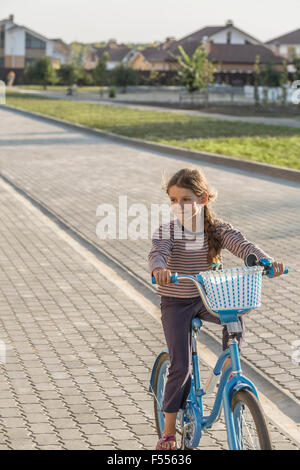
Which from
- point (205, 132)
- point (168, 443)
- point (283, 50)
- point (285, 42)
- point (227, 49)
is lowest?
point (168, 443)

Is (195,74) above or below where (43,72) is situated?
below

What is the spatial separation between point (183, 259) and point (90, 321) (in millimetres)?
2956

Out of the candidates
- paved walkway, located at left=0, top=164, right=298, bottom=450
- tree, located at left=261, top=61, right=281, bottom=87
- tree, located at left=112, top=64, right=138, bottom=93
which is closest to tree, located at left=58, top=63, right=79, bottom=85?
tree, located at left=112, top=64, right=138, bottom=93

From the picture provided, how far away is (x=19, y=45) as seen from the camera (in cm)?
10850

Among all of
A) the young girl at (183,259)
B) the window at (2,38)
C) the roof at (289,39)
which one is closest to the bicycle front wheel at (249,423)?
the young girl at (183,259)

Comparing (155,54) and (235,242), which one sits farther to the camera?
(155,54)

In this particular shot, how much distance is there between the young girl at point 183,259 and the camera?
12.5ft

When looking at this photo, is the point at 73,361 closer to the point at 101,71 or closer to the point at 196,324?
the point at 196,324

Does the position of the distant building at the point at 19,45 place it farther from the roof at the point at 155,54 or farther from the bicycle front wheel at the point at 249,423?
the bicycle front wheel at the point at 249,423

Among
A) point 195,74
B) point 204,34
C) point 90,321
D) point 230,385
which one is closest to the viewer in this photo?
Answer: point 230,385

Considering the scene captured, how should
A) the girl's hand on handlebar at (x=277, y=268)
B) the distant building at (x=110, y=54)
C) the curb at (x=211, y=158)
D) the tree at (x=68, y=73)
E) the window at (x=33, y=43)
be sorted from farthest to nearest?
1. the distant building at (x=110, y=54)
2. the window at (x=33, y=43)
3. the tree at (x=68, y=73)
4. the curb at (x=211, y=158)
5. the girl's hand on handlebar at (x=277, y=268)

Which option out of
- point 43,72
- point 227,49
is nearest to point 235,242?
point 43,72

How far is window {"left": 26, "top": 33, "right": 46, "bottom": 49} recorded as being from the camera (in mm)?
109250

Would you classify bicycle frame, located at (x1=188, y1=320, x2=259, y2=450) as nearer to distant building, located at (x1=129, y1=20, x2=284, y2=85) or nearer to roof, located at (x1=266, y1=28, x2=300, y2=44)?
distant building, located at (x1=129, y1=20, x2=284, y2=85)
